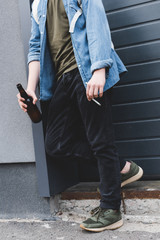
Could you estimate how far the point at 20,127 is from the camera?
2.99m

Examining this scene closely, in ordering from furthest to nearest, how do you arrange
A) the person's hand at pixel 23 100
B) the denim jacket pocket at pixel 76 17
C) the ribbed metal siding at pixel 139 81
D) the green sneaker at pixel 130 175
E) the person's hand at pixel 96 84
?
the ribbed metal siding at pixel 139 81, the green sneaker at pixel 130 175, the person's hand at pixel 23 100, the denim jacket pocket at pixel 76 17, the person's hand at pixel 96 84

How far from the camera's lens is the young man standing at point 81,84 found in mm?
2238

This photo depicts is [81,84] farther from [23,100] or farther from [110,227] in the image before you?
[110,227]

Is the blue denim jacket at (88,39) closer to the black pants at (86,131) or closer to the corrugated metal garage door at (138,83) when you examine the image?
the black pants at (86,131)

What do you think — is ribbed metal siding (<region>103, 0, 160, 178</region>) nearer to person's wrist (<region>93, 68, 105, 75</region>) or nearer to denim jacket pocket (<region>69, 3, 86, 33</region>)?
denim jacket pocket (<region>69, 3, 86, 33</region>)

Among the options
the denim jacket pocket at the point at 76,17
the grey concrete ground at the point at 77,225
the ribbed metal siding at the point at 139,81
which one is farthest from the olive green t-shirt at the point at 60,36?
the grey concrete ground at the point at 77,225

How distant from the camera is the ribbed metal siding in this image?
2.93m

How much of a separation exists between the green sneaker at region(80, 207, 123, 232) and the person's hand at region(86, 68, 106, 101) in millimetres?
928

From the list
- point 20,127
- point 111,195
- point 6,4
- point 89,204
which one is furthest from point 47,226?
point 6,4

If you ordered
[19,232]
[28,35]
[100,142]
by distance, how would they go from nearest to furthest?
[100,142], [19,232], [28,35]

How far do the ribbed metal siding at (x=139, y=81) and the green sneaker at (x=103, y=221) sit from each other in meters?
0.79

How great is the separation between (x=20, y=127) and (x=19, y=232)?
38.0 inches

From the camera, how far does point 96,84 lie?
7.10 feet

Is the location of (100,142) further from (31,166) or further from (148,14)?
(148,14)
